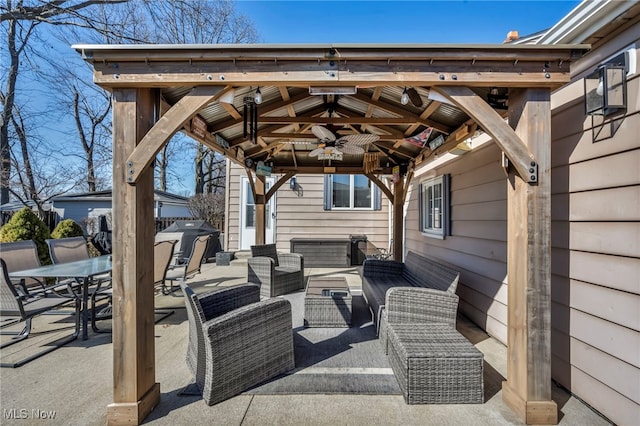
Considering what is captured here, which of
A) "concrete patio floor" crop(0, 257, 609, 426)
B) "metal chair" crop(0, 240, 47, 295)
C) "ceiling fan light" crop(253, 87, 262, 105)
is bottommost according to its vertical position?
"concrete patio floor" crop(0, 257, 609, 426)

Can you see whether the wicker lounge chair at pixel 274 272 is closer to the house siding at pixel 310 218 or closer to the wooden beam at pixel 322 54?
the house siding at pixel 310 218

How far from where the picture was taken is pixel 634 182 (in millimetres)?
1811

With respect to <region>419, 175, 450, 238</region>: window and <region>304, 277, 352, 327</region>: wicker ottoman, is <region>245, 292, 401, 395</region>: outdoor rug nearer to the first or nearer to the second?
<region>304, 277, 352, 327</region>: wicker ottoman

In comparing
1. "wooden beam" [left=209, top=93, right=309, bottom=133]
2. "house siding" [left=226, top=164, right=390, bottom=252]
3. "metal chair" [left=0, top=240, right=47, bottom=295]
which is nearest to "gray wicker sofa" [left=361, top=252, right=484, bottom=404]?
"wooden beam" [left=209, top=93, right=309, bottom=133]

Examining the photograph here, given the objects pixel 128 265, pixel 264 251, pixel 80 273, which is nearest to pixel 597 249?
pixel 128 265

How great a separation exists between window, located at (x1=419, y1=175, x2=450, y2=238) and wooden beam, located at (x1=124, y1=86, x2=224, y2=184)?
12.0ft

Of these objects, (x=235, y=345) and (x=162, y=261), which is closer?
(x=235, y=345)

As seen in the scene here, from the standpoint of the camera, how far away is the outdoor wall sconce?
188cm

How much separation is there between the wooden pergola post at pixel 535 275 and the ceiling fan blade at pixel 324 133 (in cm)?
231

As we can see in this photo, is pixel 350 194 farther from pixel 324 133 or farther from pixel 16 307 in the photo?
pixel 16 307

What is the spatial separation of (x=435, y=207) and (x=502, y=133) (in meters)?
3.48

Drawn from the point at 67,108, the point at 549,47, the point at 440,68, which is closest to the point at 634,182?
the point at 549,47

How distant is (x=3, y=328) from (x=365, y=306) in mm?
4568

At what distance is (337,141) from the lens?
4262mm
